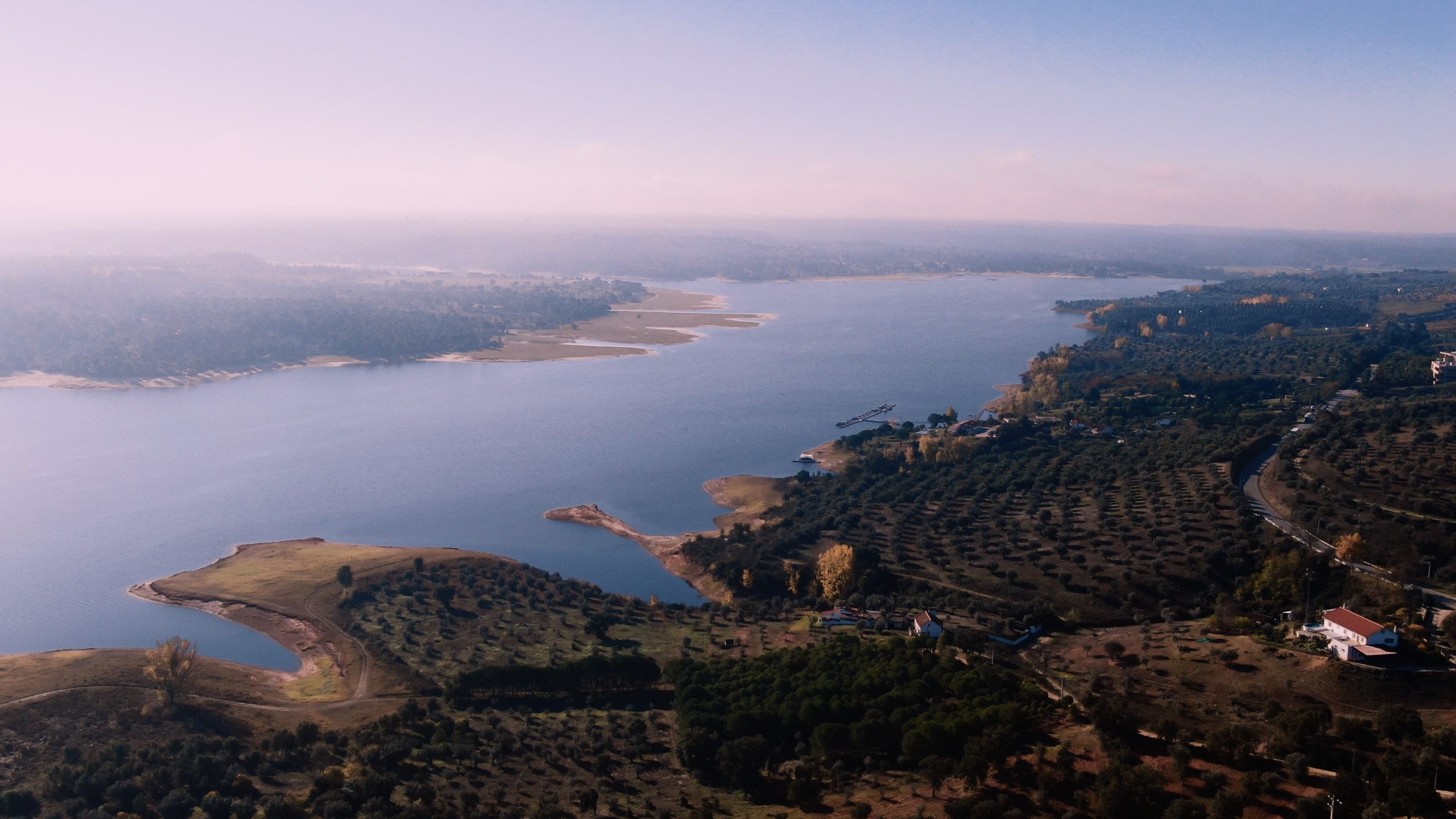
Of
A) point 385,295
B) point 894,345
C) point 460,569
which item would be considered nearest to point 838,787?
point 460,569

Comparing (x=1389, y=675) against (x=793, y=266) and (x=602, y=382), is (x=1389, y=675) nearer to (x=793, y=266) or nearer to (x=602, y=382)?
(x=602, y=382)

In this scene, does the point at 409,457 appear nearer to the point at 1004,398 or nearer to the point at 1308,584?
the point at 1004,398

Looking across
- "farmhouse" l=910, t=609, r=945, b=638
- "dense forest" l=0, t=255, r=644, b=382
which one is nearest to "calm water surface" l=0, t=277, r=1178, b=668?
"dense forest" l=0, t=255, r=644, b=382

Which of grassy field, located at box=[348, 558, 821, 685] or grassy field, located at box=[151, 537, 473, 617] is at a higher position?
grassy field, located at box=[348, 558, 821, 685]

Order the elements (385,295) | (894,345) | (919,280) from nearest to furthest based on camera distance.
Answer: (894,345) < (385,295) < (919,280)

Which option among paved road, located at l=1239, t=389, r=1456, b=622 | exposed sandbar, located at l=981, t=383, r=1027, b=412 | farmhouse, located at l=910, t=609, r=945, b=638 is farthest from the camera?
exposed sandbar, located at l=981, t=383, r=1027, b=412

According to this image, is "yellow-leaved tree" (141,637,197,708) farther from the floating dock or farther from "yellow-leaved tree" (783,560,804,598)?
the floating dock
